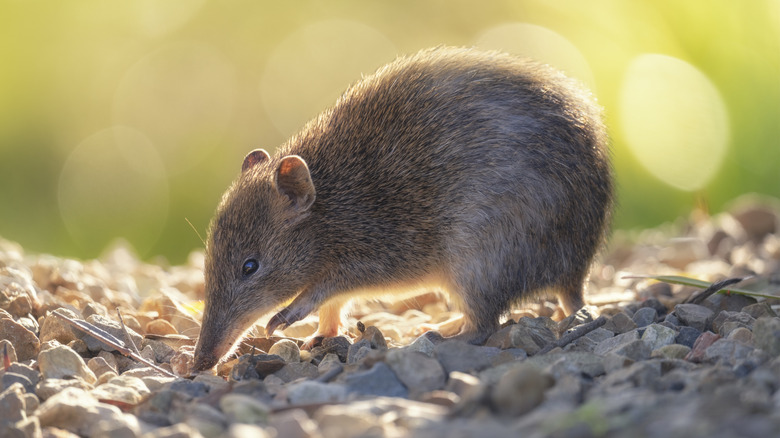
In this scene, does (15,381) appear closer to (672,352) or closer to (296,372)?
(296,372)

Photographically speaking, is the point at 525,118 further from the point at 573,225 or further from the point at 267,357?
the point at 267,357

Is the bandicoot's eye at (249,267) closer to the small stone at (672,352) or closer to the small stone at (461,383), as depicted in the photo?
the small stone at (461,383)

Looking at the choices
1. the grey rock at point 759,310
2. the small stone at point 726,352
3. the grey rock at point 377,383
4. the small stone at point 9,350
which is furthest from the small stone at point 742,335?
the small stone at point 9,350

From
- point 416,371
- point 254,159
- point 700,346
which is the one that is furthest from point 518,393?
point 254,159

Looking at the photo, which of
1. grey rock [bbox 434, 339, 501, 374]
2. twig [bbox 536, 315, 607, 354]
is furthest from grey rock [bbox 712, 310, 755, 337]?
grey rock [bbox 434, 339, 501, 374]

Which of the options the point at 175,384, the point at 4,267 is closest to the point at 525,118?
the point at 175,384

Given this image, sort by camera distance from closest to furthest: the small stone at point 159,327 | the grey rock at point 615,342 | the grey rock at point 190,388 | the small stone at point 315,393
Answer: the small stone at point 315,393 < the grey rock at point 190,388 < the grey rock at point 615,342 < the small stone at point 159,327
